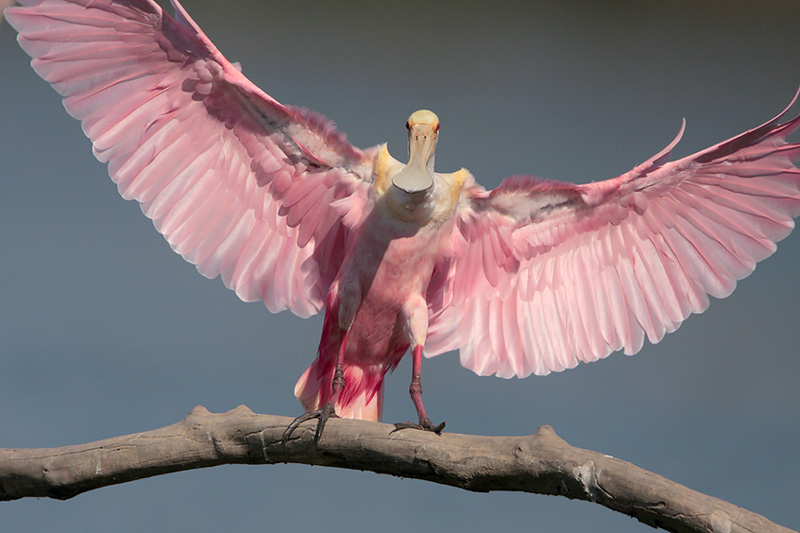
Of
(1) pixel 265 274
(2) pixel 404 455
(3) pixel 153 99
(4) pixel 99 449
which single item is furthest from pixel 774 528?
(3) pixel 153 99

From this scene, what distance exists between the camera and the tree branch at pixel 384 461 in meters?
3.38

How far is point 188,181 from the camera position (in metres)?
5.09

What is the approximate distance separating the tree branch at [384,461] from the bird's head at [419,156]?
1189 mm

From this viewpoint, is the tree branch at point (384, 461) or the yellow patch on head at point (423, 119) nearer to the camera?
the tree branch at point (384, 461)

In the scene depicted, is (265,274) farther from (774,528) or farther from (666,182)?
(774,528)

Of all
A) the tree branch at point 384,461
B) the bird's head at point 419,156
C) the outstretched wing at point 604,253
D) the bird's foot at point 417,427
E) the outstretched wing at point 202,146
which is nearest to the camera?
the tree branch at point 384,461

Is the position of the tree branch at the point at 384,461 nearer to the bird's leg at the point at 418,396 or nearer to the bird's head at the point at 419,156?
the bird's leg at the point at 418,396

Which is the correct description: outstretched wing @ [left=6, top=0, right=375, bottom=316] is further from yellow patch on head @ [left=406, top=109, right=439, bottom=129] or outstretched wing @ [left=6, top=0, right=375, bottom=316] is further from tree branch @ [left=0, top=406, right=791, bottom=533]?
tree branch @ [left=0, top=406, right=791, bottom=533]

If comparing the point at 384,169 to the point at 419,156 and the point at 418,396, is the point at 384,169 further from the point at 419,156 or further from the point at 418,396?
the point at 418,396

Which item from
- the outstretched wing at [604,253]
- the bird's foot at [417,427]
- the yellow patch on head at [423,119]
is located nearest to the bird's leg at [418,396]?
the bird's foot at [417,427]

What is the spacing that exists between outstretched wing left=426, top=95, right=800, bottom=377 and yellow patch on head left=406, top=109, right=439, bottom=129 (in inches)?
16.2

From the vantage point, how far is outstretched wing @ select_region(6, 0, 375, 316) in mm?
4770

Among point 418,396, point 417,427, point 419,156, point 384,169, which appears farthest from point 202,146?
point 417,427

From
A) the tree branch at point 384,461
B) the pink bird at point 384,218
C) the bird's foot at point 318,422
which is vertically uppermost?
the pink bird at point 384,218
